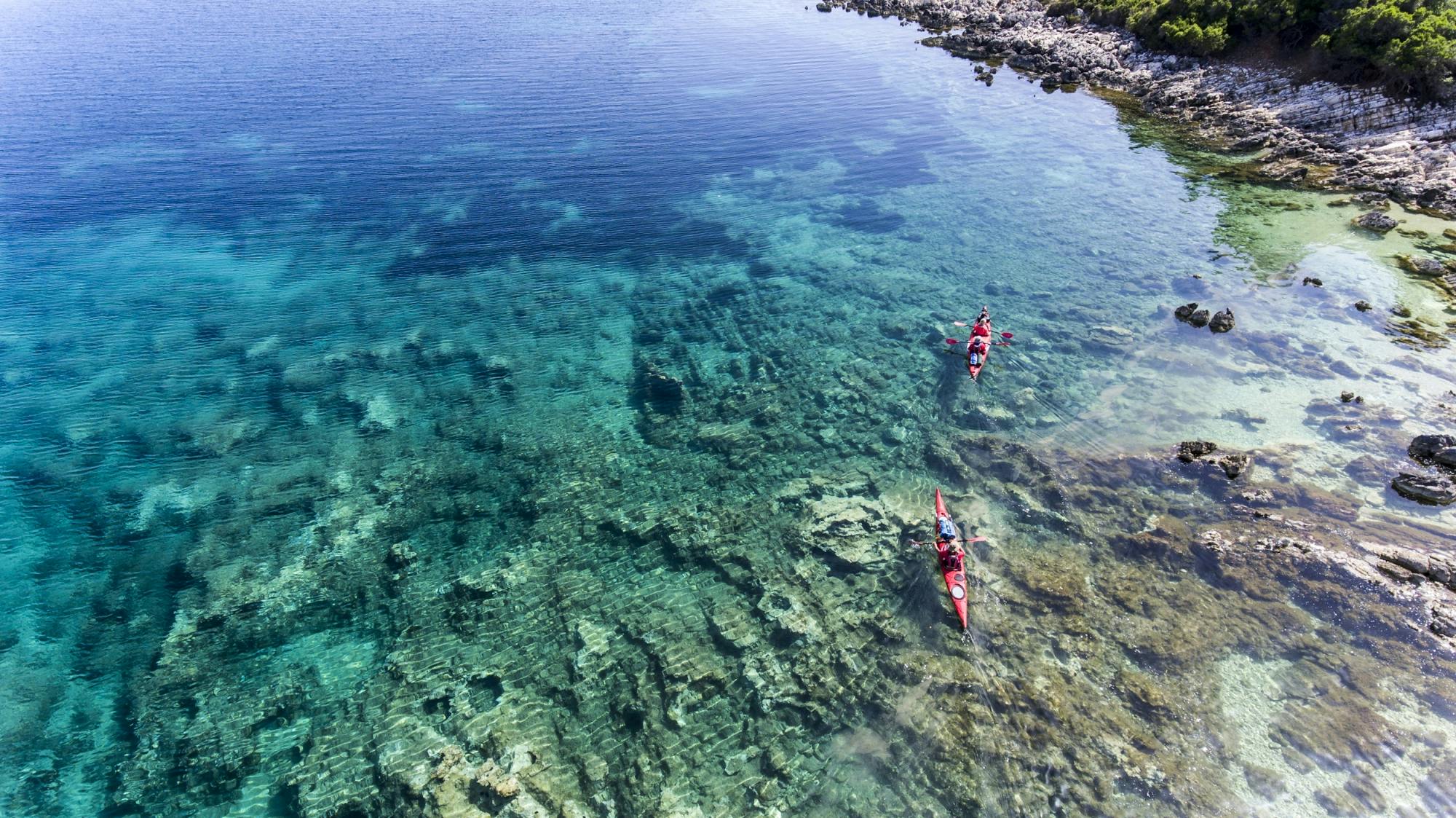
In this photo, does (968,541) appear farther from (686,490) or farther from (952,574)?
(686,490)

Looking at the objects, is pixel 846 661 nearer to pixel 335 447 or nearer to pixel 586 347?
pixel 586 347

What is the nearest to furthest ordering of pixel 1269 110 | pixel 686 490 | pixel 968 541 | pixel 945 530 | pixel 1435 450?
pixel 945 530 < pixel 968 541 < pixel 1435 450 < pixel 686 490 < pixel 1269 110

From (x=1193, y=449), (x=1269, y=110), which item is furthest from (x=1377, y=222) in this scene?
(x=1193, y=449)

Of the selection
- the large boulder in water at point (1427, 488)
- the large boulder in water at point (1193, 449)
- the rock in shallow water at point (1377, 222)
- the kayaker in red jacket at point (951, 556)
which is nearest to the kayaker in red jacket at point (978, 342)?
the large boulder in water at point (1193, 449)

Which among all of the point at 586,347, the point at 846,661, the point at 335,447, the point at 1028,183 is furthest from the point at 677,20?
the point at 846,661

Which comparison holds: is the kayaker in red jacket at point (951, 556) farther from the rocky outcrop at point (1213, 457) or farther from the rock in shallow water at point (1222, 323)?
the rock in shallow water at point (1222, 323)

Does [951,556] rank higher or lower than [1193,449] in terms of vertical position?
lower

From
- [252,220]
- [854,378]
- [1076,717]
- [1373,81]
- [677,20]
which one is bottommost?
[1076,717]

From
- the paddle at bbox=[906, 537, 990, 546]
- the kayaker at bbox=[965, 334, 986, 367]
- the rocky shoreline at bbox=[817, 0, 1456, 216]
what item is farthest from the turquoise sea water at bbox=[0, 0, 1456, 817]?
the rocky shoreline at bbox=[817, 0, 1456, 216]
